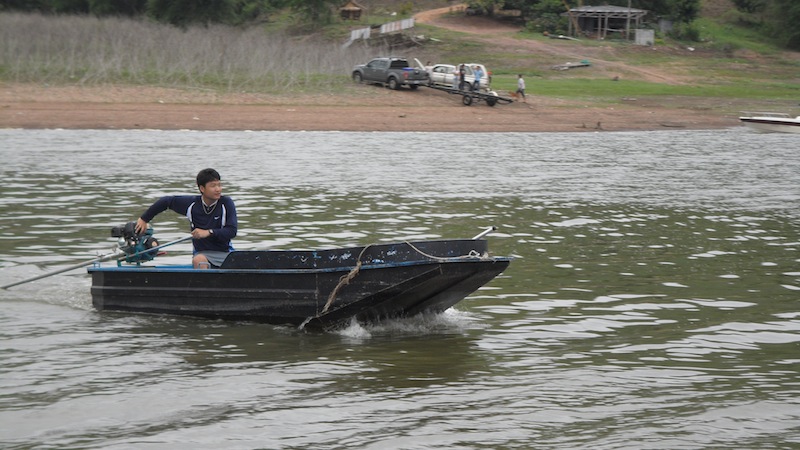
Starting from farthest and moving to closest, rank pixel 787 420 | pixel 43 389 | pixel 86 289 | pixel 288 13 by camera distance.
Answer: pixel 288 13
pixel 86 289
pixel 43 389
pixel 787 420

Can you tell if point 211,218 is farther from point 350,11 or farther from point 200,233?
point 350,11

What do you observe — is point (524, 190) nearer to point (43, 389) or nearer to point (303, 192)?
point (303, 192)

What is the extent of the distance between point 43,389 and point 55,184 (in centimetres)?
1320

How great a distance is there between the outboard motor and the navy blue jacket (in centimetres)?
54

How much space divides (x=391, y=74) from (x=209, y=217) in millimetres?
29820

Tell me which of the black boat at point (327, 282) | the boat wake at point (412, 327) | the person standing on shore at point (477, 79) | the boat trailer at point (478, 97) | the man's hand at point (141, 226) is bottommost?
the boat wake at point (412, 327)

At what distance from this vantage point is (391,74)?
132ft

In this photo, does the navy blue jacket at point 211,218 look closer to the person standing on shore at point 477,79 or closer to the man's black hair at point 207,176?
the man's black hair at point 207,176

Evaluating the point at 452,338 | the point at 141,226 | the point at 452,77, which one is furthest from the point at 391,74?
the point at 452,338

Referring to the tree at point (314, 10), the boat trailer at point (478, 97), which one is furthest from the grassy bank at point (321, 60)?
the boat trailer at point (478, 97)

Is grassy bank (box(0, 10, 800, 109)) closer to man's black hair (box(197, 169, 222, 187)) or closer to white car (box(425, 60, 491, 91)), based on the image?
white car (box(425, 60, 491, 91))

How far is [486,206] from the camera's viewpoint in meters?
19.5

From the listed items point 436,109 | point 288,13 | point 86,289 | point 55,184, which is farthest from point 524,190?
point 288,13

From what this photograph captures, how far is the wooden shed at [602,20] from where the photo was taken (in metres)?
61.2
